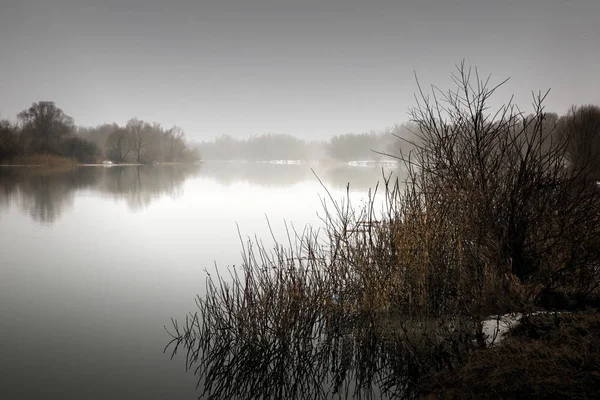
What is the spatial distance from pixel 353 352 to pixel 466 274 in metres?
1.91

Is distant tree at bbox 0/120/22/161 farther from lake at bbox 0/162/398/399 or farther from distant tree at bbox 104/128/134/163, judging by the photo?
lake at bbox 0/162/398/399

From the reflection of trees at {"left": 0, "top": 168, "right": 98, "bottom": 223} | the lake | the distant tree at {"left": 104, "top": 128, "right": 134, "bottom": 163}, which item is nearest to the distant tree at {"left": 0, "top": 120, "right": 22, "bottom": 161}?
the distant tree at {"left": 104, "top": 128, "right": 134, "bottom": 163}

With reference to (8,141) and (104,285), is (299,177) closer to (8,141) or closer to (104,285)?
(8,141)

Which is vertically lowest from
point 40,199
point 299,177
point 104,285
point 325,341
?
point 104,285

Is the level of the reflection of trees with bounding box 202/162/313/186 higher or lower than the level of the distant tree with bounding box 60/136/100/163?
lower

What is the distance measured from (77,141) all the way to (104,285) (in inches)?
2356

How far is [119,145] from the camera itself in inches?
2768

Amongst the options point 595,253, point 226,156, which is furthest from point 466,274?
point 226,156

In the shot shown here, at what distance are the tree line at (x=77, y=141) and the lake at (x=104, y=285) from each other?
124ft

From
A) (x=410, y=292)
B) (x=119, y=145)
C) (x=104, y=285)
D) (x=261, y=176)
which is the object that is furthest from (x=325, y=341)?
(x=119, y=145)

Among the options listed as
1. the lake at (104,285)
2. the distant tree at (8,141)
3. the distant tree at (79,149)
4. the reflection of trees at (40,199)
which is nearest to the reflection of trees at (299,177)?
the reflection of trees at (40,199)

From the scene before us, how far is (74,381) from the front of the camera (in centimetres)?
492

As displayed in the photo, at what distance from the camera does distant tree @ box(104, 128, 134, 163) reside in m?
69.5

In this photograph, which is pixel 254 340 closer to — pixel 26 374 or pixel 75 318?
pixel 26 374
